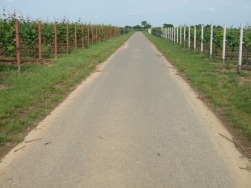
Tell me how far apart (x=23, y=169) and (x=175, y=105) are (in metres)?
4.30

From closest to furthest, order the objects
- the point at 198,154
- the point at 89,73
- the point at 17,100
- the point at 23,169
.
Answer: the point at 23,169, the point at 198,154, the point at 17,100, the point at 89,73

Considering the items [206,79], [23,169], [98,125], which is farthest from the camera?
[206,79]

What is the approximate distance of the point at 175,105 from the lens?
299 inches

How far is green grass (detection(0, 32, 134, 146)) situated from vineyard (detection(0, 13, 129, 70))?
1166mm

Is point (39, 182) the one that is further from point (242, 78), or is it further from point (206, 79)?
point (242, 78)

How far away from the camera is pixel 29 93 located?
8.31 m

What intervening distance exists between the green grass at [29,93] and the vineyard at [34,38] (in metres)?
1.17

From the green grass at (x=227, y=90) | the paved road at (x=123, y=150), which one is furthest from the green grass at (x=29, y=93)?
the green grass at (x=227, y=90)

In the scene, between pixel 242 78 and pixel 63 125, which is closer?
pixel 63 125

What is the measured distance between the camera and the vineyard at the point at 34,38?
1238 cm

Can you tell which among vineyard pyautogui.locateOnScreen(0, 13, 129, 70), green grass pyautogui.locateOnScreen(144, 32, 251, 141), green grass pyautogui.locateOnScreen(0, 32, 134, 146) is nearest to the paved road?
green grass pyautogui.locateOnScreen(0, 32, 134, 146)

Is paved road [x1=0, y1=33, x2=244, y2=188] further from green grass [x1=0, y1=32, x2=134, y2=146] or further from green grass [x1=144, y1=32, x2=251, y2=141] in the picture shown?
green grass [x1=144, y1=32, x2=251, y2=141]

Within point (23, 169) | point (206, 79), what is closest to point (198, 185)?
point (23, 169)

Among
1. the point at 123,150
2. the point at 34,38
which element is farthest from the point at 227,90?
the point at 34,38
